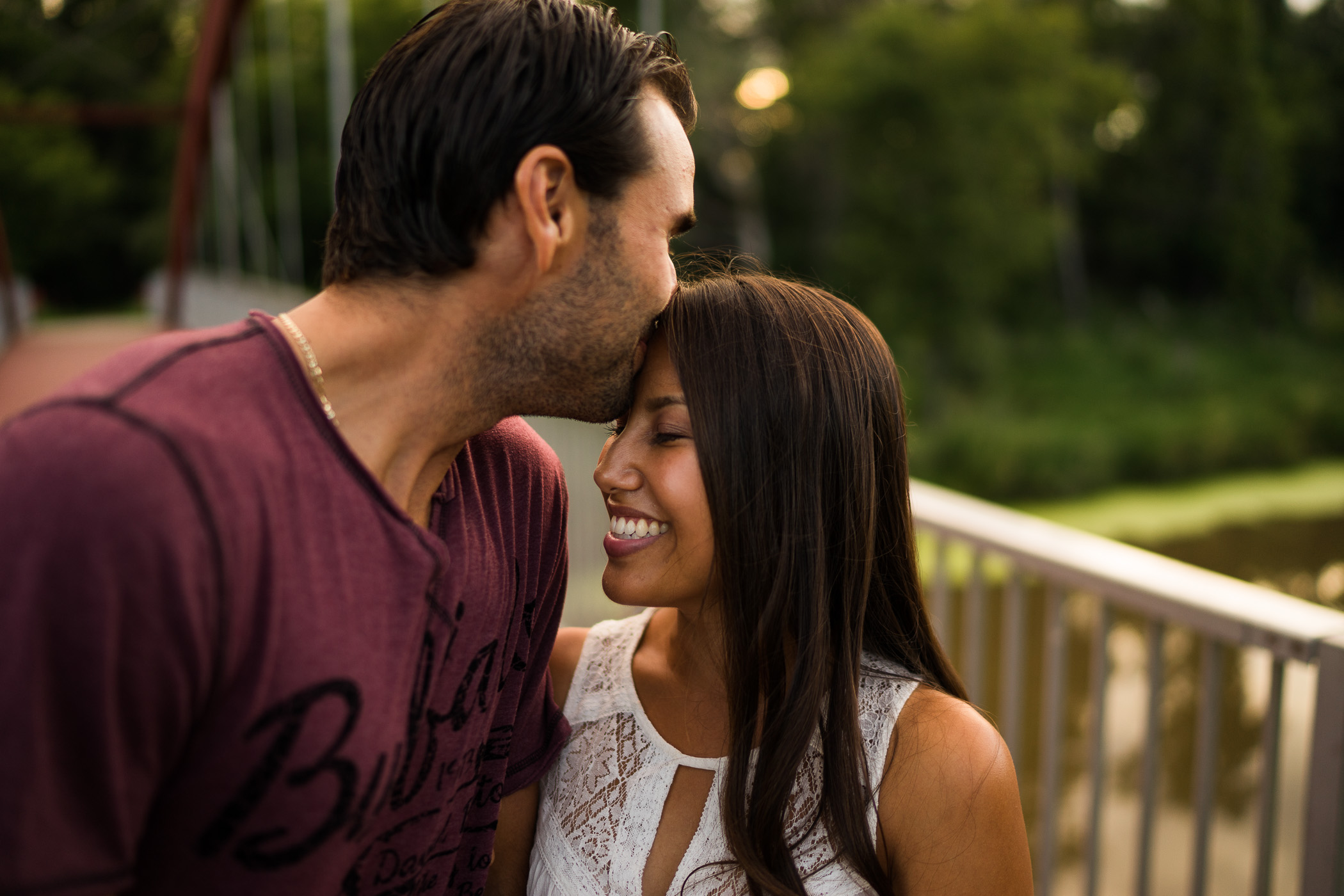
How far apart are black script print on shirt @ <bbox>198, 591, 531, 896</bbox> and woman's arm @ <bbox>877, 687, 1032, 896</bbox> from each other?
1.51ft

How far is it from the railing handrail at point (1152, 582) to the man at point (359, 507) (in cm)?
98

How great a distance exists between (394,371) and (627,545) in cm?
40

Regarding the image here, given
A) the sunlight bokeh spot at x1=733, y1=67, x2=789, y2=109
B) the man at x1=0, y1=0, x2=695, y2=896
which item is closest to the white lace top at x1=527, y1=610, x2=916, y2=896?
the man at x1=0, y1=0, x2=695, y2=896

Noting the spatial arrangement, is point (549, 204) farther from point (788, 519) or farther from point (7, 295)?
point (7, 295)

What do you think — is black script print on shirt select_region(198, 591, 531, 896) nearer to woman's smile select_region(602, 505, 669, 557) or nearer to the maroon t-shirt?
the maroon t-shirt

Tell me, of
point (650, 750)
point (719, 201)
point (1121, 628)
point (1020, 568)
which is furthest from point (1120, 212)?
point (650, 750)

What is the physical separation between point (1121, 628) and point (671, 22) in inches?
510

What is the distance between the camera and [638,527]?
46.8 inches

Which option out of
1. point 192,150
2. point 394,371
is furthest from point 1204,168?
point 192,150

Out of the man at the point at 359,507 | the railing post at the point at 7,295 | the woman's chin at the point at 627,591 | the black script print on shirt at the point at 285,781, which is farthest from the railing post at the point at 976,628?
the railing post at the point at 7,295

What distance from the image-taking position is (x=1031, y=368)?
43.5 feet

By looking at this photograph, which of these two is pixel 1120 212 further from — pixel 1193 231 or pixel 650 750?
pixel 650 750

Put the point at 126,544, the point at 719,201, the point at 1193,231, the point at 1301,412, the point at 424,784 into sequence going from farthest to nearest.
A: the point at 719,201
the point at 1193,231
the point at 1301,412
the point at 424,784
the point at 126,544

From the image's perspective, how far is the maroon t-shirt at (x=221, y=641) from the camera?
2.10ft
